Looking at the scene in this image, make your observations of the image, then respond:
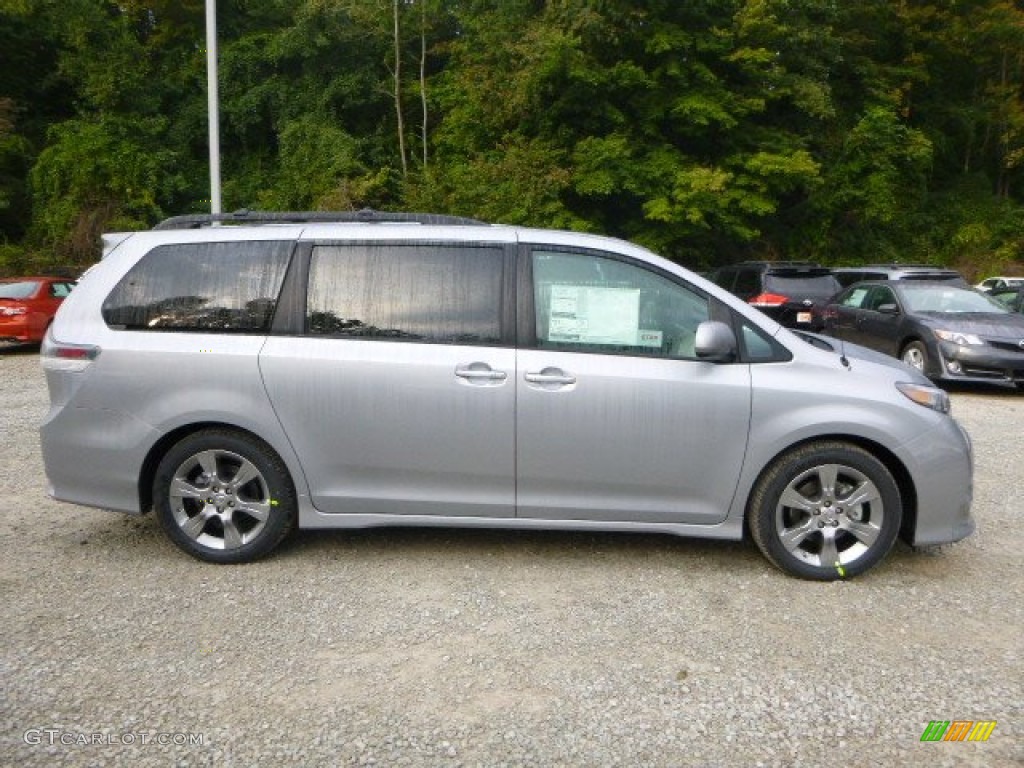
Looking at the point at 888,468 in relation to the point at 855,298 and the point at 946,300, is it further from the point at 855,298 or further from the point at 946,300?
the point at 855,298

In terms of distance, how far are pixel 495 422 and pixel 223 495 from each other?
1.53m

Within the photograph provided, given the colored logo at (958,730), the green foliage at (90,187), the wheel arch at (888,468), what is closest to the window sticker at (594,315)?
the wheel arch at (888,468)

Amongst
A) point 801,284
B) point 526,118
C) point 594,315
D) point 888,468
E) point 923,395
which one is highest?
point 526,118

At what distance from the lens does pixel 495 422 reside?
4297 millimetres

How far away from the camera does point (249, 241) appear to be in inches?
Answer: 181

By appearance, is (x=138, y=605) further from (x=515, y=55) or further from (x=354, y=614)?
(x=515, y=55)

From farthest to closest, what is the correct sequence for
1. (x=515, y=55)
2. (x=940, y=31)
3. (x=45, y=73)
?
(x=940, y=31), (x=45, y=73), (x=515, y=55)

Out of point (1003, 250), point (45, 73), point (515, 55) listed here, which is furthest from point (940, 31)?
point (45, 73)

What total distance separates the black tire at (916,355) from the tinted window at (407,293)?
8.24m

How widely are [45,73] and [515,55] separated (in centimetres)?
1774

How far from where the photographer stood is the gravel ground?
2895mm

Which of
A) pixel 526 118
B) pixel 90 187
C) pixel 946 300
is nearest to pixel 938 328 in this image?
pixel 946 300

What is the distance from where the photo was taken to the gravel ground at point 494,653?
2.89 meters

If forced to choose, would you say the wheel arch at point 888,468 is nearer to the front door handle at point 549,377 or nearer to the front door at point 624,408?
the front door at point 624,408
